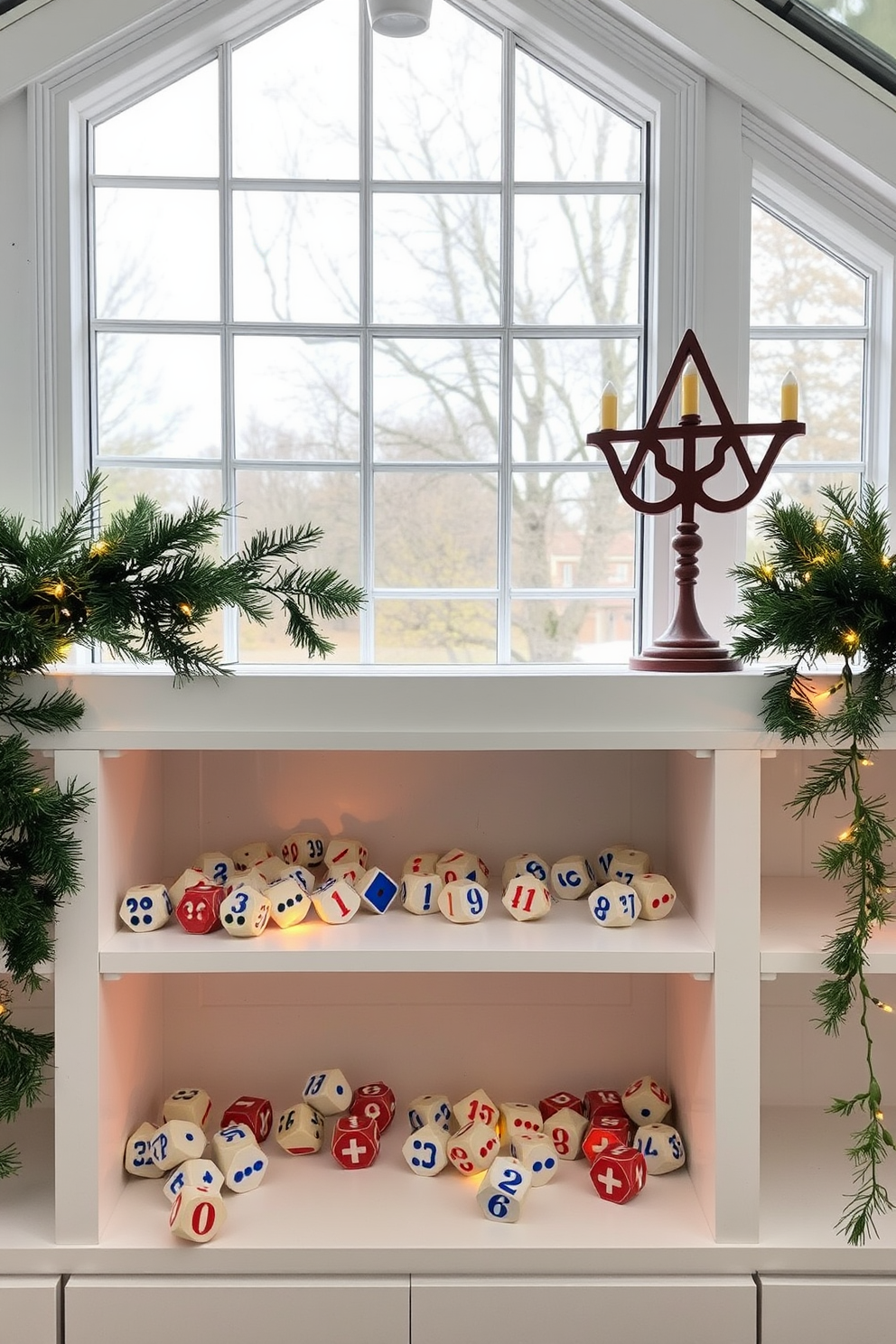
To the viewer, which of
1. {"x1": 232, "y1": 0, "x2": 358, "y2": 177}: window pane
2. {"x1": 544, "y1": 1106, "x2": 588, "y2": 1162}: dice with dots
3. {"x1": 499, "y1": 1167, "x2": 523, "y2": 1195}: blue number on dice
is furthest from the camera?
{"x1": 232, "y1": 0, "x2": 358, "y2": 177}: window pane

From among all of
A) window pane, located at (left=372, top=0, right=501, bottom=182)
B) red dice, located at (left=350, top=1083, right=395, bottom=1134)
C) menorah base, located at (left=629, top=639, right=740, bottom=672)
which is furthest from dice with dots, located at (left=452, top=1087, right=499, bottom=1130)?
window pane, located at (left=372, top=0, right=501, bottom=182)

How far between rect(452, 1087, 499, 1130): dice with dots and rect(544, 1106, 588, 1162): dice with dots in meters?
0.09

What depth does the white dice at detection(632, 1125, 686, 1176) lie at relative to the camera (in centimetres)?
160

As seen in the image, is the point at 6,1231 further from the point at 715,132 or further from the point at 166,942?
the point at 715,132

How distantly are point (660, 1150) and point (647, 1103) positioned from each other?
10 cm

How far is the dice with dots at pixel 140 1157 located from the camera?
1562mm

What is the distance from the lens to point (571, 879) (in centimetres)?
168

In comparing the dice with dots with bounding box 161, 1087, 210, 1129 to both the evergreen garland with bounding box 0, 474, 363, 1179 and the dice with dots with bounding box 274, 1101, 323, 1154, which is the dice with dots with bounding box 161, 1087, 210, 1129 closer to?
the dice with dots with bounding box 274, 1101, 323, 1154

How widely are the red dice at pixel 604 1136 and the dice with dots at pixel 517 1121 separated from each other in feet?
0.26

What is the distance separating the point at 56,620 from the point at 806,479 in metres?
1.27

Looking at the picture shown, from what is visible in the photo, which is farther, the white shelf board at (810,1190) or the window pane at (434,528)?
the window pane at (434,528)

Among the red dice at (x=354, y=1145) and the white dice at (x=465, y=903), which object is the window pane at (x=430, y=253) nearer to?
the white dice at (x=465, y=903)

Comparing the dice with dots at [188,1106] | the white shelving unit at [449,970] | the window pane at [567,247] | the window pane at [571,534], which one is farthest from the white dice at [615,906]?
the window pane at [567,247]

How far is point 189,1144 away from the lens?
155cm
